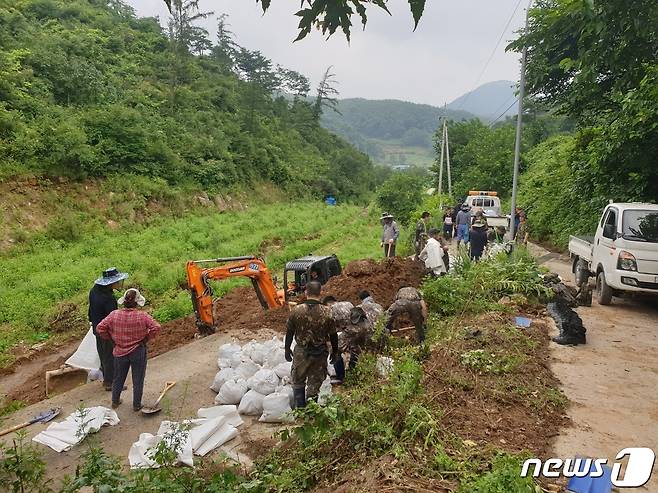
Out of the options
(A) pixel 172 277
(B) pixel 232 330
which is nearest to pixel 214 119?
(A) pixel 172 277

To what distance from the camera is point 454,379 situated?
6.00m

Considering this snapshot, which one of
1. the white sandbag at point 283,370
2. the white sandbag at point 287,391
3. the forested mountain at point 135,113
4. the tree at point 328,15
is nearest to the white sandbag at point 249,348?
the white sandbag at point 283,370

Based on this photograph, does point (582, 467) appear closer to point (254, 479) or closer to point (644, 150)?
point (254, 479)

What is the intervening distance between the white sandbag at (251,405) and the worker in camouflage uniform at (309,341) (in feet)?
2.57

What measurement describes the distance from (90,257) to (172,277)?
12.7 feet

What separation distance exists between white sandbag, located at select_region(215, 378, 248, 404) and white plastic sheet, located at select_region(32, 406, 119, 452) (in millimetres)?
1385

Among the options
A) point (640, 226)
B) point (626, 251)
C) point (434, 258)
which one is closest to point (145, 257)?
point (434, 258)

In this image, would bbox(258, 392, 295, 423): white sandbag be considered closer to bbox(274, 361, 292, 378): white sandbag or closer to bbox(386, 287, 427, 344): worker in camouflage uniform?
bbox(274, 361, 292, 378): white sandbag

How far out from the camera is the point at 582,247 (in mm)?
12125

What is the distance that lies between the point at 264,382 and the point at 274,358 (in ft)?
3.06

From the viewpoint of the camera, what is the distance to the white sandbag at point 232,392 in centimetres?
716

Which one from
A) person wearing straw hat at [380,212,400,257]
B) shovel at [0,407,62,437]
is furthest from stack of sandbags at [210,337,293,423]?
→ person wearing straw hat at [380,212,400,257]

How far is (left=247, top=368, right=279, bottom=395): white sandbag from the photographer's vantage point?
7.06 m

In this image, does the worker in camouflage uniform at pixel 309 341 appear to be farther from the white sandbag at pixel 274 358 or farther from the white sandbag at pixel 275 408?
the white sandbag at pixel 274 358
